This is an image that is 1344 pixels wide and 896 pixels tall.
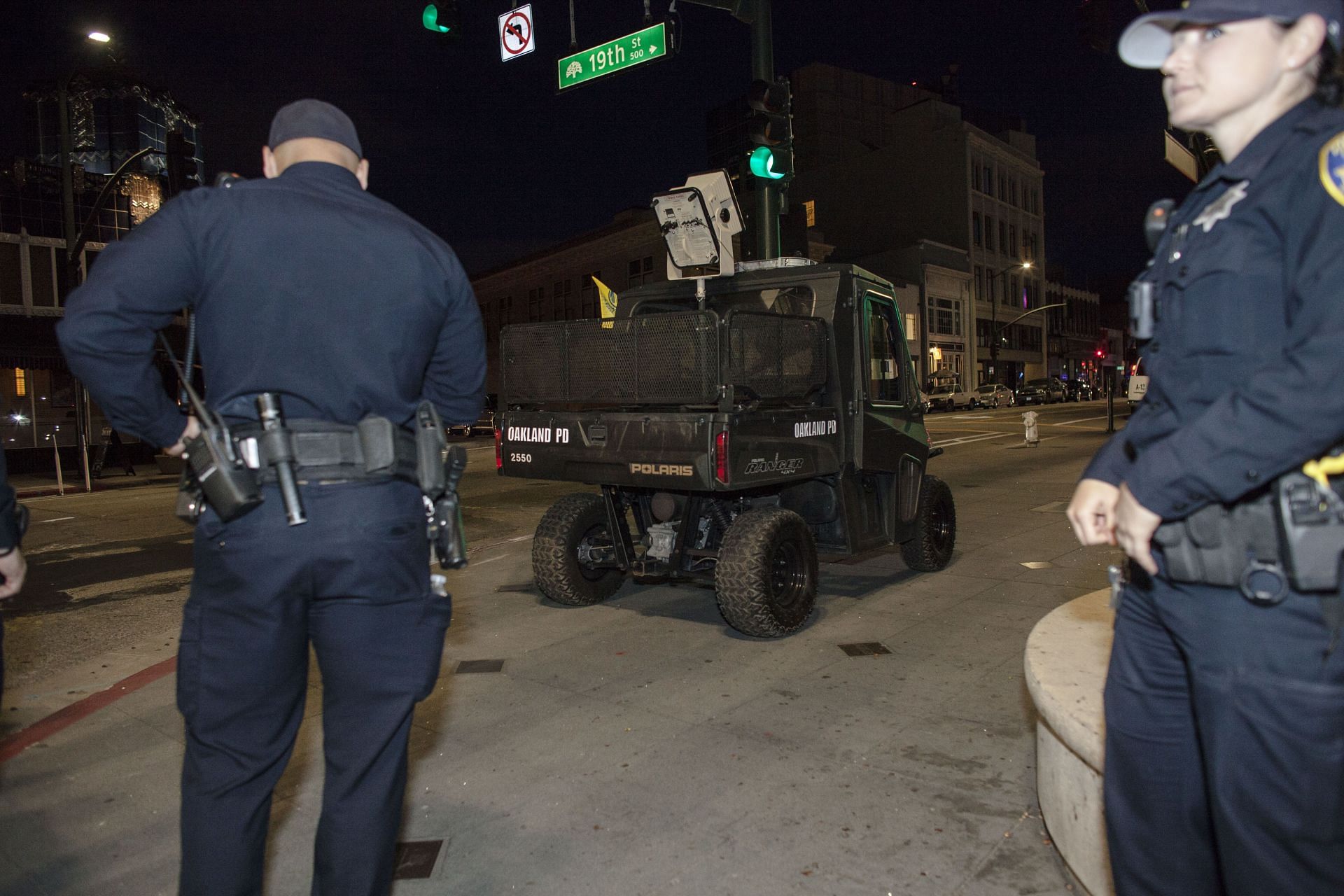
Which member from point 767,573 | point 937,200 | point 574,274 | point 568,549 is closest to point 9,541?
point 767,573

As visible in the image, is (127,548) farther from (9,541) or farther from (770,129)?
(9,541)

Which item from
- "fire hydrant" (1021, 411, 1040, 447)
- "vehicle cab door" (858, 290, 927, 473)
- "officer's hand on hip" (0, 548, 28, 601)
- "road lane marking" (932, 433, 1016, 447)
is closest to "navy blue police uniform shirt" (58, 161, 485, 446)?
"officer's hand on hip" (0, 548, 28, 601)

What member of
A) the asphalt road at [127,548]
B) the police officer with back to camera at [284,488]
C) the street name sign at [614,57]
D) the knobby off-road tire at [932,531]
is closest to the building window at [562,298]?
the asphalt road at [127,548]

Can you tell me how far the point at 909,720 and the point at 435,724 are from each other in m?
2.25

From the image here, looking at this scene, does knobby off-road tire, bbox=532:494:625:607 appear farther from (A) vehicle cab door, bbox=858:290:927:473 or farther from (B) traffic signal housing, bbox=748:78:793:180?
(B) traffic signal housing, bbox=748:78:793:180

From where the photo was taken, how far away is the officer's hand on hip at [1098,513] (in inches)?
72.0

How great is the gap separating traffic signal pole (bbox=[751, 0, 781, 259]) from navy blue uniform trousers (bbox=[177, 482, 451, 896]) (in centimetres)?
782

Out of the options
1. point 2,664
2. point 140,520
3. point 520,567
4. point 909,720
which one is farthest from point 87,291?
point 140,520

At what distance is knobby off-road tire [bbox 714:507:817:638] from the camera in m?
5.52

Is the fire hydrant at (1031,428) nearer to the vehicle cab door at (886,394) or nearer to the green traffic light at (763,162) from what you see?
the green traffic light at (763,162)

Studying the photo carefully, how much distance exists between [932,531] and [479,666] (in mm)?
3950

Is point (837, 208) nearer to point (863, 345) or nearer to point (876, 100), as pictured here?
point (876, 100)

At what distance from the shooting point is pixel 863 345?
6535mm

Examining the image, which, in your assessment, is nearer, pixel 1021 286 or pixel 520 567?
pixel 520 567
